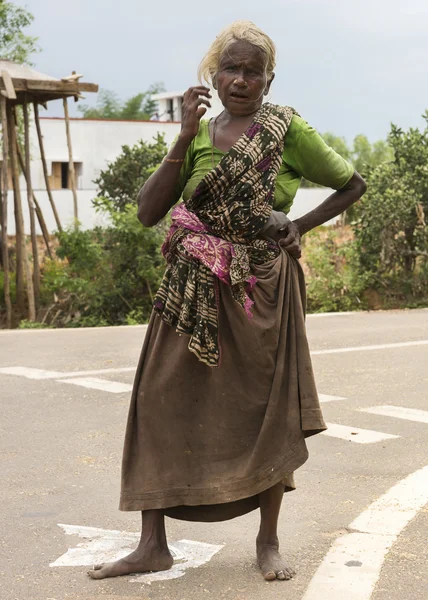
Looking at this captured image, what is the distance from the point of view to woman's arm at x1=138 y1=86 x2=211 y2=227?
167 inches

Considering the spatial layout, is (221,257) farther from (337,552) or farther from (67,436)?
(67,436)

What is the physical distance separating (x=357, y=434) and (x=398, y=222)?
1032 cm

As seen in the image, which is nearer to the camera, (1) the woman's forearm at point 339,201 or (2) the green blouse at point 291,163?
(2) the green blouse at point 291,163

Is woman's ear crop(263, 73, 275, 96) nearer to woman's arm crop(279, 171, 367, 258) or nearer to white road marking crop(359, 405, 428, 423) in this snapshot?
woman's arm crop(279, 171, 367, 258)

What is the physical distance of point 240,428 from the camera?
4434mm

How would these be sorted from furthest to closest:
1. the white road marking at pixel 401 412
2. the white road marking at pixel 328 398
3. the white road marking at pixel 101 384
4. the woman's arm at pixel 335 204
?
the white road marking at pixel 101 384 → the white road marking at pixel 328 398 → the white road marking at pixel 401 412 → the woman's arm at pixel 335 204

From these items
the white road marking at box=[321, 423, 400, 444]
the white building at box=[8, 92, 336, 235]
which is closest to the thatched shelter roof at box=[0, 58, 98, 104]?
the white road marking at box=[321, 423, 400, 444]

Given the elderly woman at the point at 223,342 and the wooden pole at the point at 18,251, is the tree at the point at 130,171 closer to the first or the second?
the wooden pole at the point at 18,251

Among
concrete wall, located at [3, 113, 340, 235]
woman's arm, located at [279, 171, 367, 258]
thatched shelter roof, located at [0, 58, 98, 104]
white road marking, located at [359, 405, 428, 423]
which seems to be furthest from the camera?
concrete wall, located at [3, 113, 340, 235]

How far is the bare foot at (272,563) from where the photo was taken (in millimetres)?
4375

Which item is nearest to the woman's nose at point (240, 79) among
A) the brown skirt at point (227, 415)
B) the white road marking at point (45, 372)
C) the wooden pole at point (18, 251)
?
the brown skirt at point (227, 415)

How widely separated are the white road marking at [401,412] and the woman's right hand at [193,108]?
14.0 feet

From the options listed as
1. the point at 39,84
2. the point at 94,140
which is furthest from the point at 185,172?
the point at 94,140

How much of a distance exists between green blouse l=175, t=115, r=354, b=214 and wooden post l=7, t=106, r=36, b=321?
14612 millimetres
